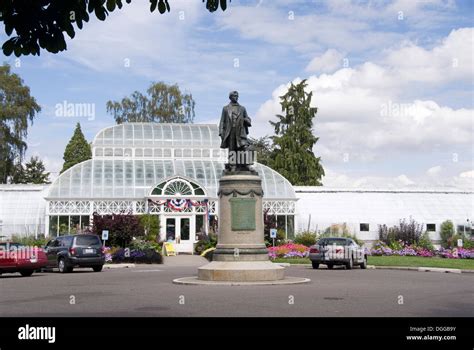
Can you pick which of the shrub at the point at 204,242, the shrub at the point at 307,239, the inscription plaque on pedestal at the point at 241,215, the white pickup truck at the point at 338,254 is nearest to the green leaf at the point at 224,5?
the inscription plaque on pedestal at the point at 241,215

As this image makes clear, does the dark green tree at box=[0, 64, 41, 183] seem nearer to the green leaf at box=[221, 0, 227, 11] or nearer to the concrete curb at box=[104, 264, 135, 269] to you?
the concrete curb at box=[104, 264, 135, 269]

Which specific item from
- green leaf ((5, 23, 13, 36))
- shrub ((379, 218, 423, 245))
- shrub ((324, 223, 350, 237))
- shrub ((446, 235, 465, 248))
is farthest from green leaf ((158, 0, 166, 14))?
shrub ((324, 223, 350, 237))

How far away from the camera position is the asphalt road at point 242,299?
12.6m

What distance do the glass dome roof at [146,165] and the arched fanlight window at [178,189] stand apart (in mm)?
394

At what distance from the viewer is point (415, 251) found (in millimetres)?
40281

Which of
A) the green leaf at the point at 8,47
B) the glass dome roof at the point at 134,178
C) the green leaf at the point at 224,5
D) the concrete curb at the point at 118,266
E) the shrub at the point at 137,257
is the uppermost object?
the glass dome roof at the point at 134,178

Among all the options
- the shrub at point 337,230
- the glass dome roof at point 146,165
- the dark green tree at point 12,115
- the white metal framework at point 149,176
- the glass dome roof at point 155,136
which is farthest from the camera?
the dark green tree at point 12,115

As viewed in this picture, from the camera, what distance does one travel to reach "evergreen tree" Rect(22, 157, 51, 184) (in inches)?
2766

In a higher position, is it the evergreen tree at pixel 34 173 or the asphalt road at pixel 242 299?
the evergreen tree at pixel 34 173

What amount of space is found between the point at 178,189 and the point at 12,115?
23524 millimetres

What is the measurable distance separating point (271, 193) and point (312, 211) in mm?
4724

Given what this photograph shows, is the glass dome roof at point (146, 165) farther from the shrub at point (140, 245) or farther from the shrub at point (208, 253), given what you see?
the shrub at point (140, 245)
